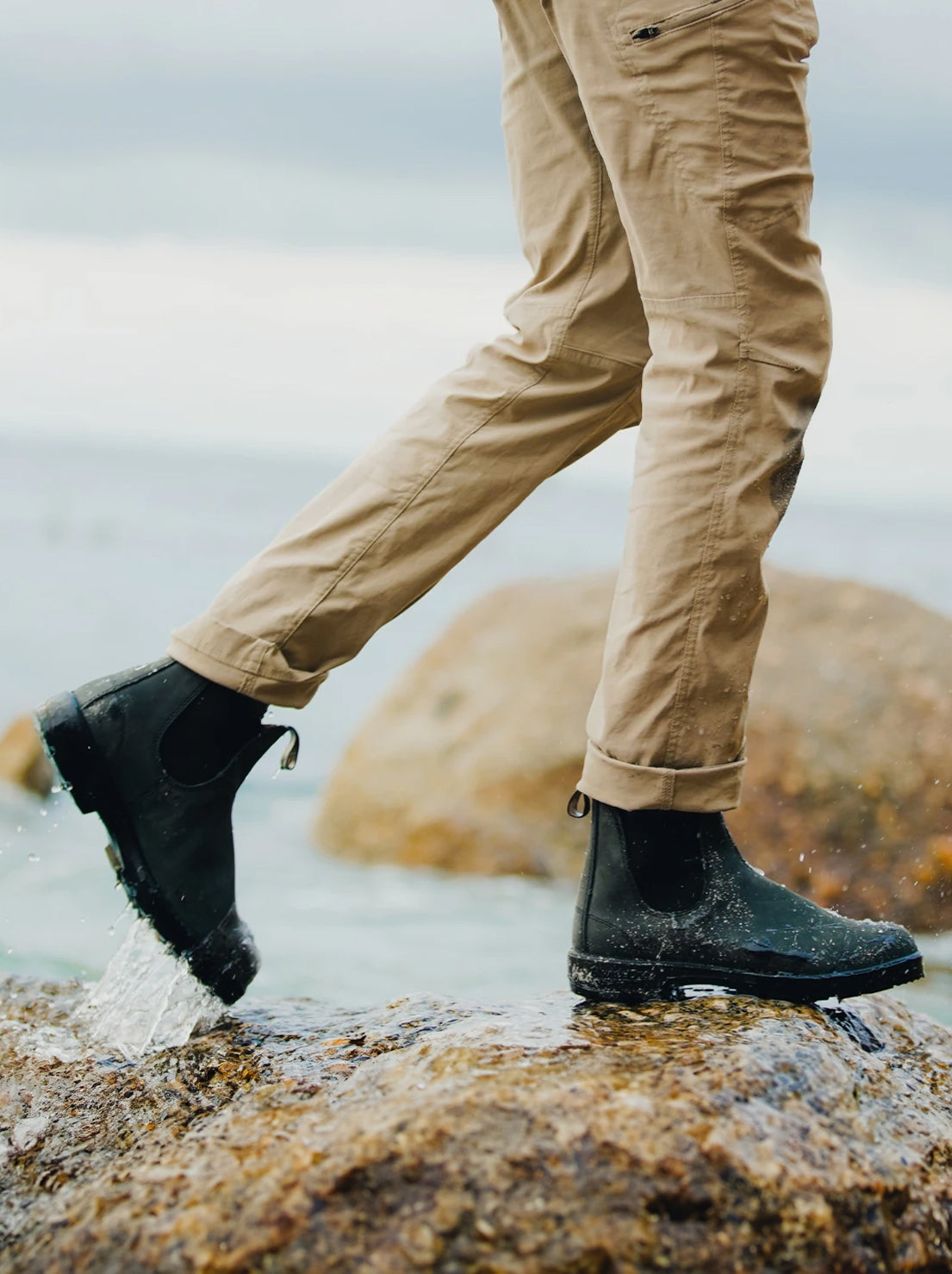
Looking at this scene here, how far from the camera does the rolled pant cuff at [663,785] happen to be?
1.90 m

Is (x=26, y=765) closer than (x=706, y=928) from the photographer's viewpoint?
No

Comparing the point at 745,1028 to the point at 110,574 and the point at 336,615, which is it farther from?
the point at 110,574

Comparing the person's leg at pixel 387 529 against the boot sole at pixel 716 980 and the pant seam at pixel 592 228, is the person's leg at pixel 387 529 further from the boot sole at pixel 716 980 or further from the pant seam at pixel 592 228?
the boot sole at pixel 716 980

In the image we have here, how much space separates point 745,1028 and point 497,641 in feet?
13.8

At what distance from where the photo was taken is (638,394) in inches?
82.6

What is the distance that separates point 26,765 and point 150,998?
5303 mm

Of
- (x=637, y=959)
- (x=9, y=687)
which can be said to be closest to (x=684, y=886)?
(x=637, y=959)

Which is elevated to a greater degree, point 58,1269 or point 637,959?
point 58,1269

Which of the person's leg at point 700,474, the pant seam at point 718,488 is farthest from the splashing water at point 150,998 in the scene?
the pant seam at point 718,488

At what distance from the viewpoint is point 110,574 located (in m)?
20.2

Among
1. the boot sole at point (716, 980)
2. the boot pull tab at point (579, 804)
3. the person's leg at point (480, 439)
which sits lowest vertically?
the boot sole at point (716, 980)

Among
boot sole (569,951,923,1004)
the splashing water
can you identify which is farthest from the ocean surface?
Result: boot sole (569,951,923,1004)

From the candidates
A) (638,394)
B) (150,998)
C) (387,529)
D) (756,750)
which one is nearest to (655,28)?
(638,394)

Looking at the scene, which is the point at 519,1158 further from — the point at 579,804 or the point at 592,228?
the point at 592,228
